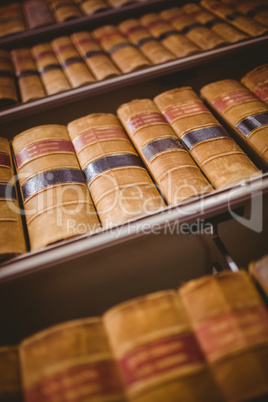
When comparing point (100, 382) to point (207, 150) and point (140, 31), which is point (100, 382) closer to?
point (207, 150)

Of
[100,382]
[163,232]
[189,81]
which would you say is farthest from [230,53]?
[100,382]

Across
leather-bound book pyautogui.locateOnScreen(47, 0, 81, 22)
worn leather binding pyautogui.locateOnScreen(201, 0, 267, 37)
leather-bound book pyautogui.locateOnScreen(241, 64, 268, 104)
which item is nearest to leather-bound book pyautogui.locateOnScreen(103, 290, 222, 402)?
leather-bound book pyautogui.locateOnScreen(241, 64, 268, 104)

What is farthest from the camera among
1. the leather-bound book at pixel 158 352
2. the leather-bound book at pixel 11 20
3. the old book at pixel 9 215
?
the leather-bound book at pixel 11 20

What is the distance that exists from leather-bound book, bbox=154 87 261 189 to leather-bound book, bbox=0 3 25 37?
0.68 meters

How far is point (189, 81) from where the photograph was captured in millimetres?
1142

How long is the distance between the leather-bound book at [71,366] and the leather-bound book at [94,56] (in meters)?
0.79

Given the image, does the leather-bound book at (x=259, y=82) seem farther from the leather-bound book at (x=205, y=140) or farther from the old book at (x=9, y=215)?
the old book at (x=9, y=215)

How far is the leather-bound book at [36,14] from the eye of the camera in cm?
109

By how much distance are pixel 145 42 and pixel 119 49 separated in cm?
11

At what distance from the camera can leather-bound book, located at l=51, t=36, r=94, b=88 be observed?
36.3 inches

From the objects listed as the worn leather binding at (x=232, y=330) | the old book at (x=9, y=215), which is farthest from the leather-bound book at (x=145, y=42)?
the worn leather binding at (x=232, y=330)

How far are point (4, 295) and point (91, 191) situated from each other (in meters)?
0.36

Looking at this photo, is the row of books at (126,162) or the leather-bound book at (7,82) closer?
the row of books at (126,162)

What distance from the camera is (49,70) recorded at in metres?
0.98
